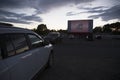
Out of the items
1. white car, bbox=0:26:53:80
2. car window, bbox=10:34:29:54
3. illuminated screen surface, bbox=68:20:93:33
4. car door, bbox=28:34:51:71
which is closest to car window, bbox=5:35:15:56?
white car, bbox=0:26:53:80

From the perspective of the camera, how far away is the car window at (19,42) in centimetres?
263

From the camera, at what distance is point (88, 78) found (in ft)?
14.3

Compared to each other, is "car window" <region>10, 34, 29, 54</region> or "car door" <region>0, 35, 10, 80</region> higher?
"car window" <region>10, 34, 29, 54</region>

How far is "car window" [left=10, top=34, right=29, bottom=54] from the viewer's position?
8.63ft

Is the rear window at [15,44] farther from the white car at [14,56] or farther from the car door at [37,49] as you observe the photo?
the car door at [37,49]

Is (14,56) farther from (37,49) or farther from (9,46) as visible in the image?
(37,49)

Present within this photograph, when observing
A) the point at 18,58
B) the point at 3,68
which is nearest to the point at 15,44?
the point at 18,58

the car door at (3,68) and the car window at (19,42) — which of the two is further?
the car window at (19,42)

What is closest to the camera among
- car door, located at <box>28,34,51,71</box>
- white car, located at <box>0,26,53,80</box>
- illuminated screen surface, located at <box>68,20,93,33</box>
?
white car, located at <box>0,26,53,80</box>

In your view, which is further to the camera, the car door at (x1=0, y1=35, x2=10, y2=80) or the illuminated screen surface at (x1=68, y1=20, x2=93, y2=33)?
the illuminated screen surface at (x1=68, y1=20, x2=93, y2=33)

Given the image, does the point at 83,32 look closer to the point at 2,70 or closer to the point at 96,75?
the point at 96,75

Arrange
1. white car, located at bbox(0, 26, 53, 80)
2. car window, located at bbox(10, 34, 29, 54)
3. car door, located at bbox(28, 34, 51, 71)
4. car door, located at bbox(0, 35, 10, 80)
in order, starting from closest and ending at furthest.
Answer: car door, located at bbox(0, 35, 10, 80) < white car, located at bbox(0, 26, 53, 80) < car window, located at bbox(10, 34, 29, 54) < car door, located at bbox(28, 34, 51, 71)

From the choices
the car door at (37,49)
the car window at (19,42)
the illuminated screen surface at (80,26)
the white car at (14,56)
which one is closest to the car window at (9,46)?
the white car at (14,56)

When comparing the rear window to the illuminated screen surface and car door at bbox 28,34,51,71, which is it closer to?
car door at bbox 28,34,51,71
